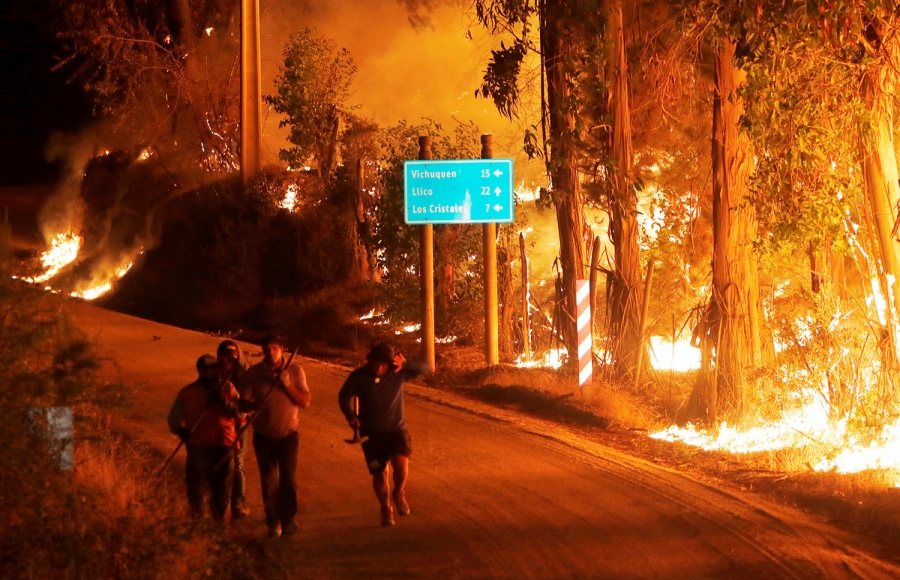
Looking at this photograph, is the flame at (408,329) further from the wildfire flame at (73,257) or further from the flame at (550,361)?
the wildfire flame at (73,257)

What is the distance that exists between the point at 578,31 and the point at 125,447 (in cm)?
808

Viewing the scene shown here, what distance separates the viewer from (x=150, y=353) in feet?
60.0

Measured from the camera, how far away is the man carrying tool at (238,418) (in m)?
8.08

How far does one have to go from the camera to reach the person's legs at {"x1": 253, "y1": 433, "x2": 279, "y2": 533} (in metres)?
8.12

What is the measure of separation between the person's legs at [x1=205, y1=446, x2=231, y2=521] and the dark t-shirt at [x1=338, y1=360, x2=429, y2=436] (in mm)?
1020

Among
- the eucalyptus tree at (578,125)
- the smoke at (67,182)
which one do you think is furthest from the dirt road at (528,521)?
the smoke at (67,182)

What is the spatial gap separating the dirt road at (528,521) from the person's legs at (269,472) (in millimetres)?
205

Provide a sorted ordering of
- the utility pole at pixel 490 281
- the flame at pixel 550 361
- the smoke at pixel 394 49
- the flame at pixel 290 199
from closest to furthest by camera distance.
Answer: the flame at pixel 550 361 < the utility pole at pixel 490 281 < the flame at pixel 290 199 < the smoke at pixel 394 49

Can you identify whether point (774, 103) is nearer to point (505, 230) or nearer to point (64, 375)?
point (64, 375)

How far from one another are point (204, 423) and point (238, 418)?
0.27 meters

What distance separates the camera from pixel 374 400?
8.28 m

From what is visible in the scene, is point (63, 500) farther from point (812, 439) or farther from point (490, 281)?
point (490, 281)

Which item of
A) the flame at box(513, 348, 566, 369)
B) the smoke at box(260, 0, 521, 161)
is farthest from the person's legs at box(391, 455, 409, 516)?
the smoke at box(260, 0, 521, 161)

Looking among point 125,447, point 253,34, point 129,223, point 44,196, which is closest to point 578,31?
point 125,447
